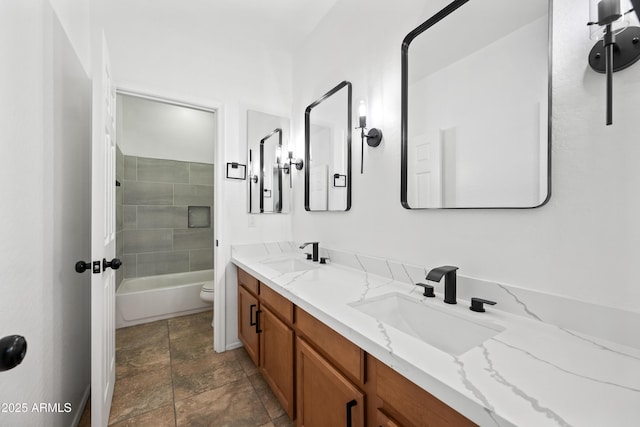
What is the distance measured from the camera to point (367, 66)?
65.2 inches

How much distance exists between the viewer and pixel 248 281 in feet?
6.44

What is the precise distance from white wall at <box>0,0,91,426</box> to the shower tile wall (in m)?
1.96

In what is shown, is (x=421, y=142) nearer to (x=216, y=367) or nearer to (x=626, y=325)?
(x=626, y=325)

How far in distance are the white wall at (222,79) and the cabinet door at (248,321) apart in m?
0.13

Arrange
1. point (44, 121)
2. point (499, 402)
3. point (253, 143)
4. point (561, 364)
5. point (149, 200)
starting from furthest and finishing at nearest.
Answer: point (149, 200), point (253, 143), point (44, 121), point (561, 364), point (499, 402)

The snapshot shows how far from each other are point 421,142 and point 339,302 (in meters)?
0.86

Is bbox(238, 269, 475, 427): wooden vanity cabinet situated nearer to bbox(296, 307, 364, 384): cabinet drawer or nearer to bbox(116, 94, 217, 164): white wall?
bbox(296, 307, 364, 384): cabinet drawer

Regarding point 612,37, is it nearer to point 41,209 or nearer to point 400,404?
point 400,404

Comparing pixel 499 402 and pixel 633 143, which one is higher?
pixel 633 143

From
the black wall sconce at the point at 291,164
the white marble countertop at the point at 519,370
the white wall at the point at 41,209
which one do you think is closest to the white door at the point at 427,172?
the white marble countertop at the point at 519,370

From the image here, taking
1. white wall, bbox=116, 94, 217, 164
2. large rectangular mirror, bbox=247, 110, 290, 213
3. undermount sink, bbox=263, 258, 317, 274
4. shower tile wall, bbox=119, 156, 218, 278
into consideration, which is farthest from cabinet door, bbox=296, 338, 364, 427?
white wall, bbox=116, 94, 217, 164

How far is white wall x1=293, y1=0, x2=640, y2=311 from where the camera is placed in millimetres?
755

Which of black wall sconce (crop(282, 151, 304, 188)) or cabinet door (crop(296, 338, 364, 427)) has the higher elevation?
black wall sconce (crop(282, 151, 304, 188))

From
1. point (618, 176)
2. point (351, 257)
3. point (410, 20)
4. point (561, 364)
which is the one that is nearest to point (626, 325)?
point (561, 364)
